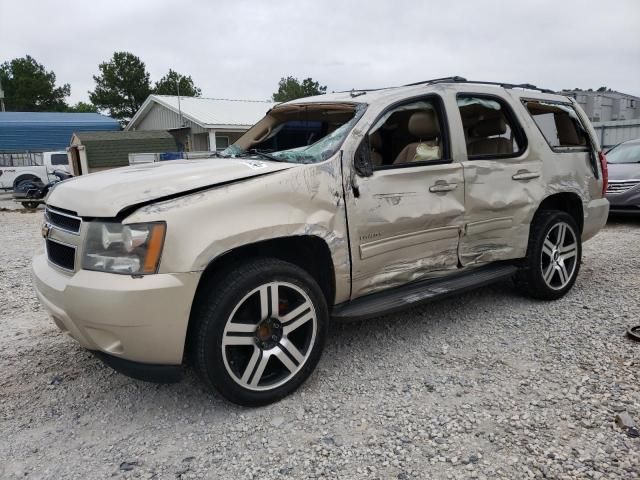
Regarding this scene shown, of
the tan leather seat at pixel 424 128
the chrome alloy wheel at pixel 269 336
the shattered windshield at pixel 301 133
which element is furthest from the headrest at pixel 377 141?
the chrome alloy wheel at pixel 269 336

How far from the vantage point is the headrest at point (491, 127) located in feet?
13.4

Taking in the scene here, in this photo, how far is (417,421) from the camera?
103 inches

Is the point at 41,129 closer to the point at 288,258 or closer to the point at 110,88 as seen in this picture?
the point at 110,88

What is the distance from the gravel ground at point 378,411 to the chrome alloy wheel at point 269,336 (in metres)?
0.21

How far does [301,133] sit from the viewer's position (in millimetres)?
3953

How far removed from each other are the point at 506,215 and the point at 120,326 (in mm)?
2920

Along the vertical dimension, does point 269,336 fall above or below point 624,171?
below

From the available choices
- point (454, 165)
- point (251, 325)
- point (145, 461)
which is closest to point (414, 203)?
point (454, 165)

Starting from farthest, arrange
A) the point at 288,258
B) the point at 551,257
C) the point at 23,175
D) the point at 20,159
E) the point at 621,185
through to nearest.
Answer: the point at 20,159 < the point at 23,175 < the point at 621,185 < the point at 551,257 < the point at 288,258

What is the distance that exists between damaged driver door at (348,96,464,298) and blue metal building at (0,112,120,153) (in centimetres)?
3304

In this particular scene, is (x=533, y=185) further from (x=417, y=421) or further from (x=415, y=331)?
(x=417, y=421)

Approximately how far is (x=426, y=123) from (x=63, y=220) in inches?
98.1

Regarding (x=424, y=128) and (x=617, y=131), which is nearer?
(x=424, y=128)

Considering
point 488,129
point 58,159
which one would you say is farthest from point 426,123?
point 58,159
